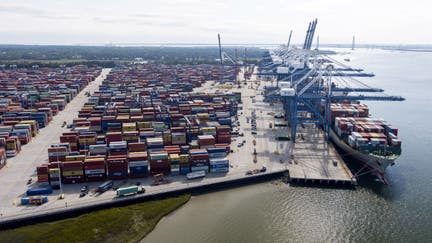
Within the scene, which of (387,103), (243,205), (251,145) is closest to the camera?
(243,205)

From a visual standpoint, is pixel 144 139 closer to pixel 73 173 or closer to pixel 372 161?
pixel 73 173

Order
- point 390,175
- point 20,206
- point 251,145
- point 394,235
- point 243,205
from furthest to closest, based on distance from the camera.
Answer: point 251,145 < point 390,175 < point 243,205 < point 20,206 < point 394,235

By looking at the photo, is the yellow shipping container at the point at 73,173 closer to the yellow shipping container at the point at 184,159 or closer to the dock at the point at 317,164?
the yellow shipping container at the point at 184,159

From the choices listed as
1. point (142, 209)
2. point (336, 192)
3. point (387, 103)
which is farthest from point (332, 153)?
point (387, 103)

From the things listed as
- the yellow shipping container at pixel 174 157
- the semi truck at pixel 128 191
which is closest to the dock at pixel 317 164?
the yellow shipping container at pixel 174 157

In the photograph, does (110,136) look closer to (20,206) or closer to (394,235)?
(20,206)

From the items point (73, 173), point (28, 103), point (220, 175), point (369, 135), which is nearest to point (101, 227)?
point (73, 173)
